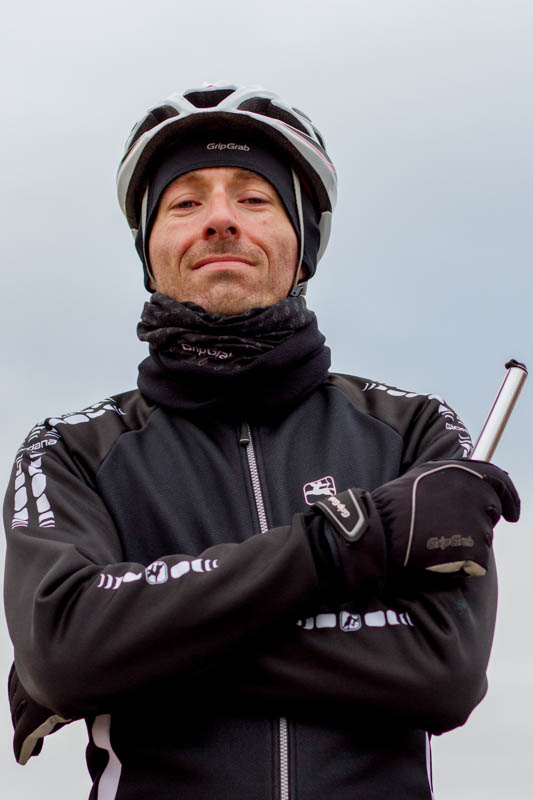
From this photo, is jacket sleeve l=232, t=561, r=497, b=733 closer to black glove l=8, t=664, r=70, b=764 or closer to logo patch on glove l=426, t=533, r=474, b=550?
logo patch on glove l=426, t=533, r=474, b=550

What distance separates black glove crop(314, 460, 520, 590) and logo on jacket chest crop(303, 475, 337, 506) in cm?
57

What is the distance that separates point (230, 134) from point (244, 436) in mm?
1476

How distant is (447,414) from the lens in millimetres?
4414

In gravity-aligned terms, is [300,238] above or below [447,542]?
above

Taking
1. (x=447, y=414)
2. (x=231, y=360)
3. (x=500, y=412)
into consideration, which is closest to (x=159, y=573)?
(x=231, y=360)

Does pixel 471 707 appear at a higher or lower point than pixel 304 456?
lower

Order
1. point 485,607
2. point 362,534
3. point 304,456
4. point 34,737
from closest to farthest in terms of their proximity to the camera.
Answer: point 362,534, point 485,607, point 34,737, point 304,456

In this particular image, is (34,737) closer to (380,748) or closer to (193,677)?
(193,677)

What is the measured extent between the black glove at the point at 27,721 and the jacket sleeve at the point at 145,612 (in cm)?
21

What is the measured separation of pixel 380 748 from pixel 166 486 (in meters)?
1.27

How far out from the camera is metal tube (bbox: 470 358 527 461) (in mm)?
3850

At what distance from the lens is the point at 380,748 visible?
3559 millimetres

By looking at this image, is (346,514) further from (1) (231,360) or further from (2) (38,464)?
(2) (38,464)

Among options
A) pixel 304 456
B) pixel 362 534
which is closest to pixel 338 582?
pixel 362 534
